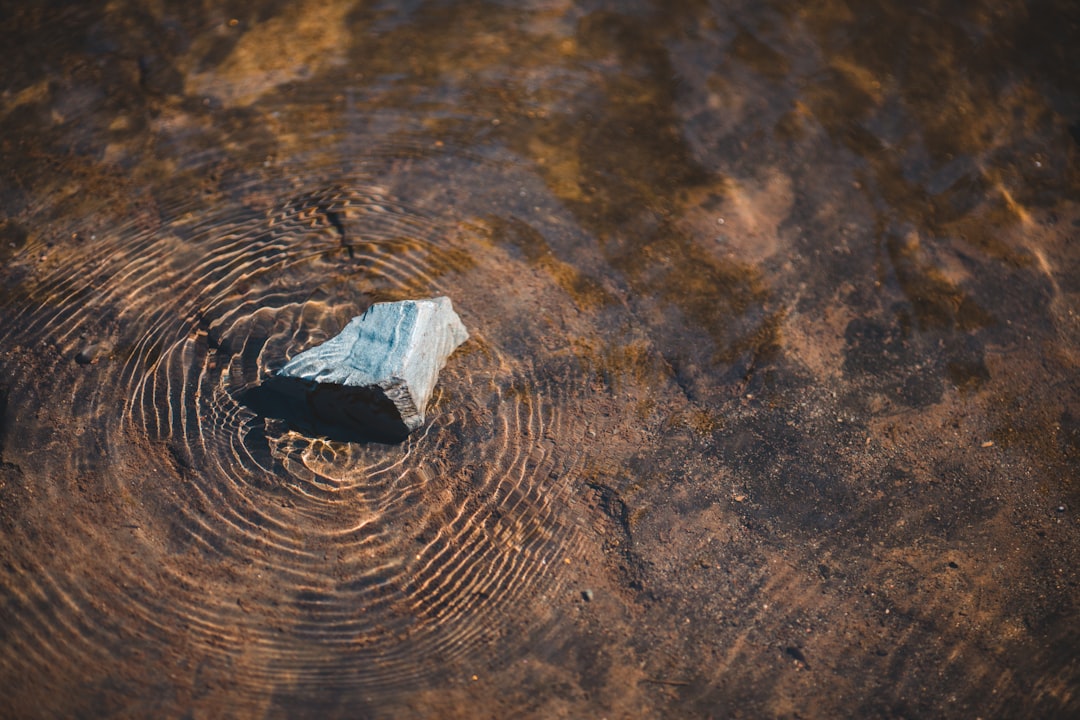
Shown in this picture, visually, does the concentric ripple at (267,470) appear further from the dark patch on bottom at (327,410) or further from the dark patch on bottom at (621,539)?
the dark patch on bottom at (621,539)

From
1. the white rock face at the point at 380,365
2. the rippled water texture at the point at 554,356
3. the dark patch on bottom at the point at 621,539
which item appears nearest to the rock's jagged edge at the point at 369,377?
the white rock face at the point at 380,365

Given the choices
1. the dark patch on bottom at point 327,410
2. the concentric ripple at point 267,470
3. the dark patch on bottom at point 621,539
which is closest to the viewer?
the concentric ripple at point 267,470

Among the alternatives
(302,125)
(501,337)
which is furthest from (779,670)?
(302,125)

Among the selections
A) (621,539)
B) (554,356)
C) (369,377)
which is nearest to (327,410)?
(369,377)

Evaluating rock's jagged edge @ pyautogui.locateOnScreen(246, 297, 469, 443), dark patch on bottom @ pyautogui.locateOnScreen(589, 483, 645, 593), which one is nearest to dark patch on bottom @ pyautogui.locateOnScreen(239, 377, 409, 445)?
rock's jagged edge @ pyautogui.locateOnScreen(246, 297, 469, 443)

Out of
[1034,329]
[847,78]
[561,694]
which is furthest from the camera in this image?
[847,78]

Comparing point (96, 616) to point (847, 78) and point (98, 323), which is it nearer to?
point (98, 323)

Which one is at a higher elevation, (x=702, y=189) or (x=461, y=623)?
(x=702, y=189)
